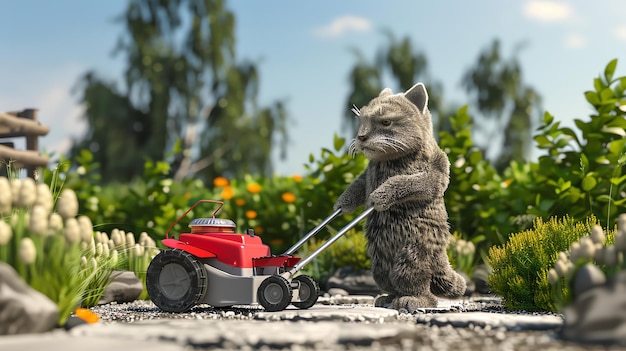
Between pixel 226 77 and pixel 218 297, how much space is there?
16280 mm

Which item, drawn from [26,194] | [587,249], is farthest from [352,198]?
[26,194]

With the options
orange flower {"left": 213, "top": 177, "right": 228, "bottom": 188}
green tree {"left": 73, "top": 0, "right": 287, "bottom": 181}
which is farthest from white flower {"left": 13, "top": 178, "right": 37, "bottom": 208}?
green tree {"left": 73, "top": 0, "right": 287, "bottom": 181}

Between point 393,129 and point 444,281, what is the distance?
1.23 metres

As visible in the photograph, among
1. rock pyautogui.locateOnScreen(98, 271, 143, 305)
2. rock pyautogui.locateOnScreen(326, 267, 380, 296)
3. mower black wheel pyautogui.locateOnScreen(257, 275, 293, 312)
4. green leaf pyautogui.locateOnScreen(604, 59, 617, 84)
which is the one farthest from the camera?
rock pyautogui.locateOnScreen(326, 267, 380, 296)

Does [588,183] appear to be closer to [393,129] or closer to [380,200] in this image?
[393,129]

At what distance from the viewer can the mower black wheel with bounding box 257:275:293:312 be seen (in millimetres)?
4566

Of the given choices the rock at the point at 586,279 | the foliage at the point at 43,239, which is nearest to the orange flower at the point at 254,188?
the foliage at the point at 43,239

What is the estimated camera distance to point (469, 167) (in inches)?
313

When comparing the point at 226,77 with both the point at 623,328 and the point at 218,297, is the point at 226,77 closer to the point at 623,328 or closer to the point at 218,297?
the point at 218,297

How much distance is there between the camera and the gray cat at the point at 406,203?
4.95m

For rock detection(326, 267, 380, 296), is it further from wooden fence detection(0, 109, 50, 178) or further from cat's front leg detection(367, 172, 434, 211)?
wooden fence detection(0, 109, 50, 178)

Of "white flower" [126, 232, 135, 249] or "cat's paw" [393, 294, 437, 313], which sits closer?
"cat's paw" [393, 294, 437, 313]

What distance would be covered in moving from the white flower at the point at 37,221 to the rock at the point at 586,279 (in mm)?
2892

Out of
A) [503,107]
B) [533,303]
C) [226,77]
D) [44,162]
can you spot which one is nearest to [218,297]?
[533,303]
